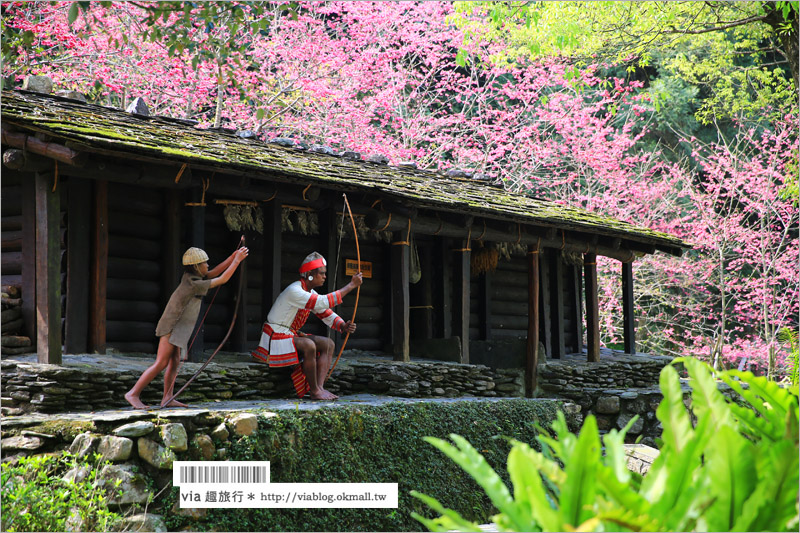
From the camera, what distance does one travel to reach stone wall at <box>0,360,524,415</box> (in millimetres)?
6746

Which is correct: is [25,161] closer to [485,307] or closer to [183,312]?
[183,312]

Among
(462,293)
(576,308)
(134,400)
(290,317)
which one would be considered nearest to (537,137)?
(576,308)

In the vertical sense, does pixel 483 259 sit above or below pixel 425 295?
above

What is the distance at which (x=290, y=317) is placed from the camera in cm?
835

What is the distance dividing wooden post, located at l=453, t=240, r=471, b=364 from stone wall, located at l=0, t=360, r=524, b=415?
2.41 ft

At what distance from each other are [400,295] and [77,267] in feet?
13.9

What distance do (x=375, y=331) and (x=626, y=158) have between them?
1243 cm

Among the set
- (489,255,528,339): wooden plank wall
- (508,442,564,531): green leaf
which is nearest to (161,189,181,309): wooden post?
(489,255,528,339): wooden plank wall

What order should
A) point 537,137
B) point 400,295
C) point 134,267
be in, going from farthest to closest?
point 537,137 < point 400,295 < point 134,267

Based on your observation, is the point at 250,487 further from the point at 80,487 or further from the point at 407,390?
the point at 407,390

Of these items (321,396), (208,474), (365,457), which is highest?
(321,396)

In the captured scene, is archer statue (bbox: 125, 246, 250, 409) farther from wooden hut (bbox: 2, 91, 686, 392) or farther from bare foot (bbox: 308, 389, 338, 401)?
bare foot (bbox: 308, 389, 338, 401)

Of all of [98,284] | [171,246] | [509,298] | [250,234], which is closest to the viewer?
[98,284]

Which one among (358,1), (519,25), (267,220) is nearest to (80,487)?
(267,220)
